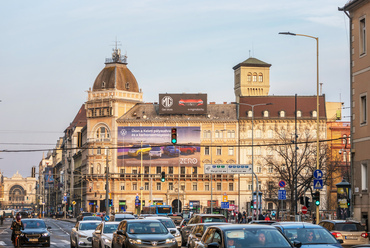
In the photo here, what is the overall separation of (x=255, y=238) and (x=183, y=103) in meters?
102

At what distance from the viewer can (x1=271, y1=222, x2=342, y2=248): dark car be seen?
771 inches

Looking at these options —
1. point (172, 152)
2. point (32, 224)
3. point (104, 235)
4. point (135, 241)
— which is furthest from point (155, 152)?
point (135, 241)

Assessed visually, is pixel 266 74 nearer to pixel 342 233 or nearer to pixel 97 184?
pixel 97 184

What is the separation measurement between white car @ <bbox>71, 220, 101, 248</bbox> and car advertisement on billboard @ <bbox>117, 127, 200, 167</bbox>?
262ft

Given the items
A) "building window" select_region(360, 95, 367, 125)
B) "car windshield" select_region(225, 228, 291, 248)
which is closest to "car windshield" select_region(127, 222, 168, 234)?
"car windshield" select_region(225, 228, 291, 248)

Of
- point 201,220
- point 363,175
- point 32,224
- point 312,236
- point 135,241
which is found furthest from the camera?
point 363,175

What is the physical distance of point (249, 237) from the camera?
54.5 ft

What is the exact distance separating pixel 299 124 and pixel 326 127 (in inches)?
177

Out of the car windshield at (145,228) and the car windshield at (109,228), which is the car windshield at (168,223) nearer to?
the car windshield at (109,228)

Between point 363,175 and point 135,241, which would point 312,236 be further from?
point 363,175

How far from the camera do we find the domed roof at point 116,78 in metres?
122

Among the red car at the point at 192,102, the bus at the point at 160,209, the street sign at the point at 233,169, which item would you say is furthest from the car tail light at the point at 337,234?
the red car at the point at 192,102

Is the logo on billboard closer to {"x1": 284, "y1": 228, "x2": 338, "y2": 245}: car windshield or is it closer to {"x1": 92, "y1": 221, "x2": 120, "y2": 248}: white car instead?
{"x1": 92, "y1": 221, "x2": 120, "y2": 248}: white car

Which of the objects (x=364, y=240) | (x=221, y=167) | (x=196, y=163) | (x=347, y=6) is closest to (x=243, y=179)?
(x=196, y=163)
